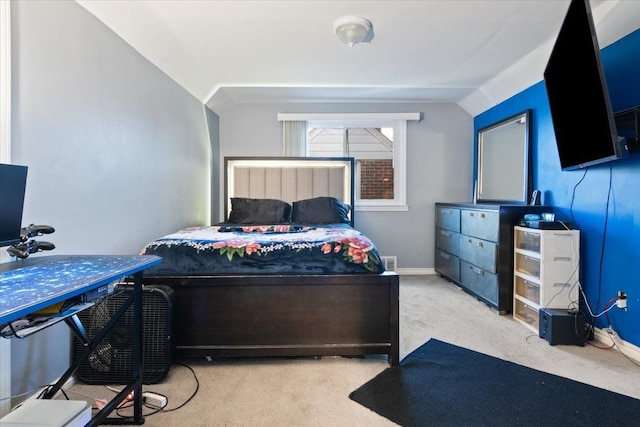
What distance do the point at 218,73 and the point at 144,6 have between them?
1220 mm

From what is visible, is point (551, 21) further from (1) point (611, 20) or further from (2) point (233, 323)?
(2) point (233, 323)

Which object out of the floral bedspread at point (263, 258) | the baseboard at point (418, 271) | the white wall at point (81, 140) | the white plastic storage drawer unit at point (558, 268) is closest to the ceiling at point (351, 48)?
the white wall at point (81, 140)

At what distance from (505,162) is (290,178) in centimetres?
246

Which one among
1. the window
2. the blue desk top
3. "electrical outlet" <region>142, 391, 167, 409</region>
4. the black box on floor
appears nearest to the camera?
the blue desk top

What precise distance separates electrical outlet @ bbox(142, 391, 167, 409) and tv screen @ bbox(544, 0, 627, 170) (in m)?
2.74

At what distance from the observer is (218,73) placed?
11.0ft

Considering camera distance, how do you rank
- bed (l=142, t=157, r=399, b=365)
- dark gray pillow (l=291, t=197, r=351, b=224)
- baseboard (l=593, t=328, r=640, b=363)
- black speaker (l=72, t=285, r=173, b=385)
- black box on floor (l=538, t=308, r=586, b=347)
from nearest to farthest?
black speaker (l=72, t=285, r=173, b=385)
bed (l=142, t=157, r=399, b=365)
baseboard (l=593, t=328, r=640, b=363)
black box on floor (l=538, t=308, r=586, b=347)
dark gray pillow (l=291, t=197, r=351, b=224)

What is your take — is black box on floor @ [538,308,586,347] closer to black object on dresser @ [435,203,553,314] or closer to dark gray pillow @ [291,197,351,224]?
black object on dresser @ [435,203,553,314]

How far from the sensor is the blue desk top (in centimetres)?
81

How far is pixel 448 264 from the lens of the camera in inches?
154

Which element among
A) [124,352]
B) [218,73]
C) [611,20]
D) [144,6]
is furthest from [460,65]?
[124,352]

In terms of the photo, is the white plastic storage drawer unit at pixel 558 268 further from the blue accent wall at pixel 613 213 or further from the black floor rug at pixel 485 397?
the black floor rug at pixel 485 397

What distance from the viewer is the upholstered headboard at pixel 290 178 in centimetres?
409

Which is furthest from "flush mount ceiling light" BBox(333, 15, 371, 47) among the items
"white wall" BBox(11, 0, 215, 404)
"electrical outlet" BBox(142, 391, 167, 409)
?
"electrical outlet" BBox(142, 391, 167, 409)
